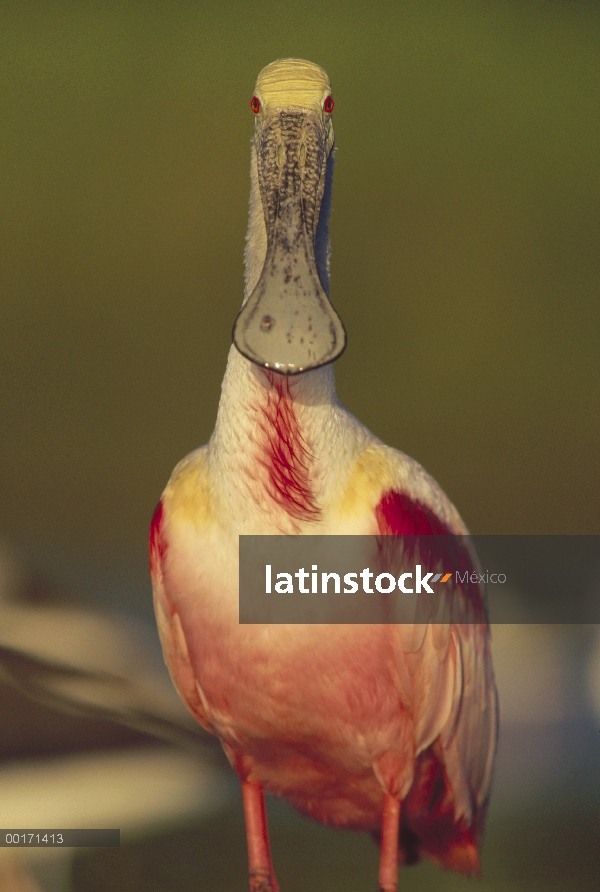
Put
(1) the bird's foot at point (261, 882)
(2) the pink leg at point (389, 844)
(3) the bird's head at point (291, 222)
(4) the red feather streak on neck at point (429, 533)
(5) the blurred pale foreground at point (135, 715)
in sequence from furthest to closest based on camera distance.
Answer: (5) the blurred pale foreground at point (135, 715)
(1) the bird's foot at point (261, 882)
(2) the pink leg at point (389, 844)
(4) the red feather streak on neck at point (429, 533)
(3) the bird's head at point (291, 222)

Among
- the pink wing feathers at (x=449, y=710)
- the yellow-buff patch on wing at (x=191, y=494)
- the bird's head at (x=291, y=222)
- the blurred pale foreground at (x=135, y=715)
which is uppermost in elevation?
the bird's head at (x=291, y=222)

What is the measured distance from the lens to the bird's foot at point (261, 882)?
152 centimetres

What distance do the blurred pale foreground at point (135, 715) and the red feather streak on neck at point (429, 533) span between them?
1031 millimetres

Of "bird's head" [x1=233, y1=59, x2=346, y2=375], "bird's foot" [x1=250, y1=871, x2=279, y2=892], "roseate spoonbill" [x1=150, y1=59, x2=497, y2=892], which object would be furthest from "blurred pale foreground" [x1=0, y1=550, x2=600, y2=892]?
"bird's head" [x1=233, y1=59, x2=346, y2=375]

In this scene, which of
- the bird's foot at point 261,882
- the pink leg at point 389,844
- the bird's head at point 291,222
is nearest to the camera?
the bird's head at point 291,222

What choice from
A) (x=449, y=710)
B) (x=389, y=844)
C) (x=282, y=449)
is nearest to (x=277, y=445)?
(x=282, y=449)

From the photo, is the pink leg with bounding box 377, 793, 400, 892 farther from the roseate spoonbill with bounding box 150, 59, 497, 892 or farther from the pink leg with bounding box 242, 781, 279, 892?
the pink leg with bounding box 242, 781, 279, 892

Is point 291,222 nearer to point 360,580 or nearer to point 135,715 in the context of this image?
point 360,580

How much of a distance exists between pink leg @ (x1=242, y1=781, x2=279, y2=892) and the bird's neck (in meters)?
0.47

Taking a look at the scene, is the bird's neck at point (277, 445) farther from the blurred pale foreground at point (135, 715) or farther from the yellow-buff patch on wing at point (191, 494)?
the blurred pale foreground at point (135, 715)

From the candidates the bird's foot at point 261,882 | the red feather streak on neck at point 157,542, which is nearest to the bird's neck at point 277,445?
the red feather streak on neck at point 157,542

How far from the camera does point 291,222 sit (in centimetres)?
123

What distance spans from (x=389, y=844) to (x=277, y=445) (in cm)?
58

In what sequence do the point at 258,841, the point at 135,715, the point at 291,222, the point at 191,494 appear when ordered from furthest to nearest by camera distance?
the point at 135,715 < the point at 258,841 < the point at 191,494 < the point at 291,222
